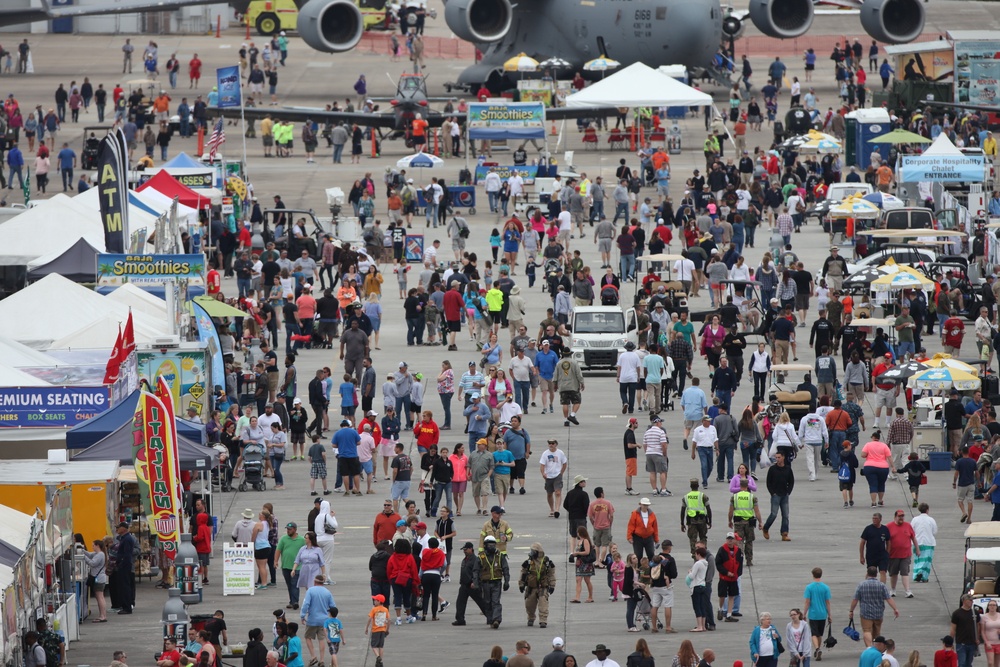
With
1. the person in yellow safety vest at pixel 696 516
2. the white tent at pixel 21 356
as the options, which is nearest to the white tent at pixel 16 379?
the white tent at pixel 21 356

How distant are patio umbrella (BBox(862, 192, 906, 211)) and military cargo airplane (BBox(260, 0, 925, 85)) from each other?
17.5m

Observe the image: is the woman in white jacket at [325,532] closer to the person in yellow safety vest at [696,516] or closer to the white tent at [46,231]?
the person in yellow safety vest at [696,516]

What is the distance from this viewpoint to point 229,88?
1930 inches

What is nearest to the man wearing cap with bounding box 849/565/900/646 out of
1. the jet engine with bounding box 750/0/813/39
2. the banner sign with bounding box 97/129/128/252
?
the banner sign with bounding box 97/129/128/252

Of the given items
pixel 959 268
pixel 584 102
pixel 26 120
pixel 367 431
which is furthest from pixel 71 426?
pixel 26 120

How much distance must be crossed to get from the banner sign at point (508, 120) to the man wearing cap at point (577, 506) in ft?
88.7

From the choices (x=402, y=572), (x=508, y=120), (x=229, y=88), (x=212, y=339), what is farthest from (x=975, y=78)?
(x=402, y=572)

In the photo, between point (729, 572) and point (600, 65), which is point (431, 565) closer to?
point (729, 572)

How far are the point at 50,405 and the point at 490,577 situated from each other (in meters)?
6.64

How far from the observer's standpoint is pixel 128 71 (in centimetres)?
7056

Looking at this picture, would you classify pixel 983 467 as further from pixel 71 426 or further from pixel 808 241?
pixel 808 241

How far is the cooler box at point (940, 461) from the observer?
26.0 metres

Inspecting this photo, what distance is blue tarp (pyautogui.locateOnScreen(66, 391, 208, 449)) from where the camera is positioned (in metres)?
22.2

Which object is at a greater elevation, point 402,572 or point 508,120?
point 508,120
